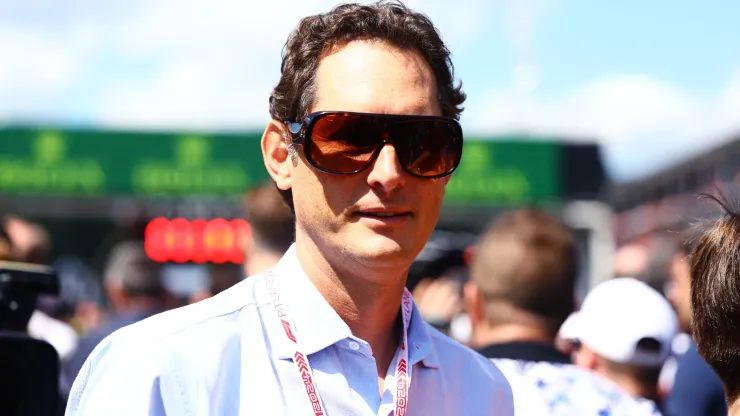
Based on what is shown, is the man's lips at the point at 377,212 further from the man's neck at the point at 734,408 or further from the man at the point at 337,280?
the man's neck at the point at 734,408

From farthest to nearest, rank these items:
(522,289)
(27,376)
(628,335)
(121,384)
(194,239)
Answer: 1. (194,239)
2. (522,289)
3. (628,335)
4. (27,376)
5. (121,384)

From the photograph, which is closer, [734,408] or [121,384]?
[121,384]

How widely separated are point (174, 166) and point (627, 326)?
914 centimetres

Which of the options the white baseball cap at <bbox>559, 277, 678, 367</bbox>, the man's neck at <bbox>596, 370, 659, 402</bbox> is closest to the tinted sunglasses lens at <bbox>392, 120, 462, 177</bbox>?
the white baseball cap at <bbox>559, 277, 678, 367</bbox>

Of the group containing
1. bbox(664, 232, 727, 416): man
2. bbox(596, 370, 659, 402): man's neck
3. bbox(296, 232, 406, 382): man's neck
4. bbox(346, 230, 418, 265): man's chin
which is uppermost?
bbox(346, 230, 418, 265): man's chin

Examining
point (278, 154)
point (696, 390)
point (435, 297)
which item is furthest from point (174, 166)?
point (278, 154)

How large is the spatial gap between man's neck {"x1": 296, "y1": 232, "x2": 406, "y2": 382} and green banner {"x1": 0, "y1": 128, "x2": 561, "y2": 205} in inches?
377

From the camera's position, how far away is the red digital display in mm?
12750

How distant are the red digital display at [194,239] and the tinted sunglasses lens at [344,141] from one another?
10.6 m

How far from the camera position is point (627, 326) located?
3.66 meters

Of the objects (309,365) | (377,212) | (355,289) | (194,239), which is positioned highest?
(377,212)

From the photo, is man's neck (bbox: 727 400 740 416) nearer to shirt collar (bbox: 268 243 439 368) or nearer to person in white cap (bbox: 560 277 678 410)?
shirt collar (bbox: 268 243 439 368)

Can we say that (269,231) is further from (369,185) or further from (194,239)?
(194,239)

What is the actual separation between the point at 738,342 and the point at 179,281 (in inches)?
329
